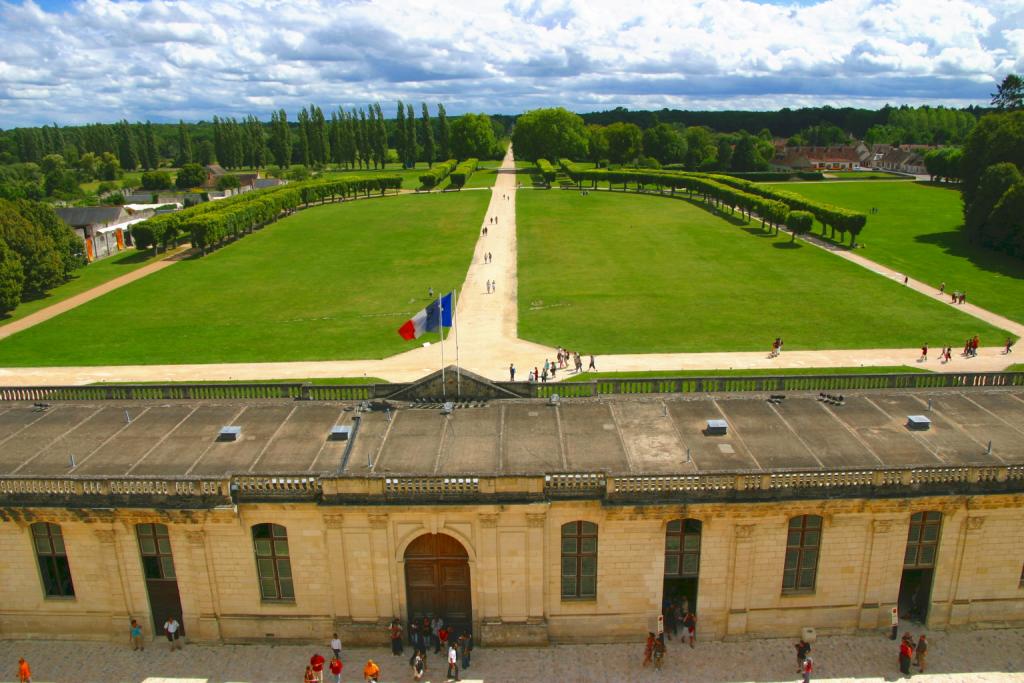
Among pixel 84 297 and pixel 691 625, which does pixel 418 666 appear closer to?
pixel 691 625

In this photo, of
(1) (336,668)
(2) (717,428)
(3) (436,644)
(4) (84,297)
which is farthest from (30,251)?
(2) (717,428)

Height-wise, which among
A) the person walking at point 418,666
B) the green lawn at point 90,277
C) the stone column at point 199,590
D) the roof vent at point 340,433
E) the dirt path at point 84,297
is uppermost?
the roof vent at point 340,433

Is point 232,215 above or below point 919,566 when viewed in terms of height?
above

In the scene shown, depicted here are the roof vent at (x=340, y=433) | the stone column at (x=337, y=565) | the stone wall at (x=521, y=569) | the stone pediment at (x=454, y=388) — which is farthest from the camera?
the stone pediment at (x=454, y=388)

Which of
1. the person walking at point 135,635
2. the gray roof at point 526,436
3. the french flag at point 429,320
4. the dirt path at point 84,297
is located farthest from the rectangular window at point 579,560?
the dirt path at point 84,297

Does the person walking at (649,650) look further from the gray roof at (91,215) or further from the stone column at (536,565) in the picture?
the gray roof at (91,215)

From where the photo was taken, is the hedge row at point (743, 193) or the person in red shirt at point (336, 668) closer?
the person in red shirt at point (336, 668)

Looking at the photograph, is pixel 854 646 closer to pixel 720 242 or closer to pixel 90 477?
pixel 90 477
